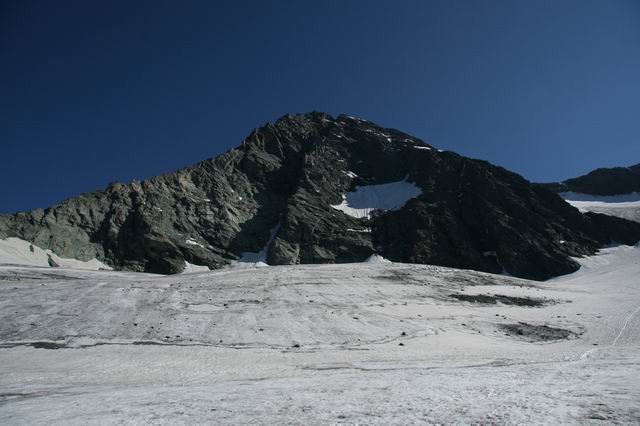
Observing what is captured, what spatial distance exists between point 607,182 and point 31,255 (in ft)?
483

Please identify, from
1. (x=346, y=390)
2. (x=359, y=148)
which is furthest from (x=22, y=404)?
(x=359, y=148)

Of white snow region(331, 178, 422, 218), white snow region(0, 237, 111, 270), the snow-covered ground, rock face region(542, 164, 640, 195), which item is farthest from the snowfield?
rock face region(542, 164, 640, 195)

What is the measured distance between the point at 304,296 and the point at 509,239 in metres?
63.2

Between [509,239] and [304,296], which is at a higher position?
[509,239]

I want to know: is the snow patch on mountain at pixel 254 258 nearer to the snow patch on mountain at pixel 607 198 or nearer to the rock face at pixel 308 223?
the rock face at pixel 308 223

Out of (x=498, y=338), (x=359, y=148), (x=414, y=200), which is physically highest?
(x=359, y=148)

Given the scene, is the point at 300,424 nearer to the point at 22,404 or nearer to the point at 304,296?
the point at 22,404

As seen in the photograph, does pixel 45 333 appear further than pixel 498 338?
No

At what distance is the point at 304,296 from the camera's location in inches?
1131

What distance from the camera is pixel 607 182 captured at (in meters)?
121

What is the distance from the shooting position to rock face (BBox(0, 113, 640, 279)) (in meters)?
73.2

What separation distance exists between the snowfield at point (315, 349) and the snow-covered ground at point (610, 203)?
61152mm

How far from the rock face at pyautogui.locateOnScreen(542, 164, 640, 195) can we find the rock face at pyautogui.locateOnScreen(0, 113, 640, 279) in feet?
143

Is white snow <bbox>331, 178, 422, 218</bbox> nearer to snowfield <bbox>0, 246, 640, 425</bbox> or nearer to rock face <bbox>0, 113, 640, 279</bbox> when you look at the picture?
rock face <bbox>0, 113, 640, 279</bbox>
